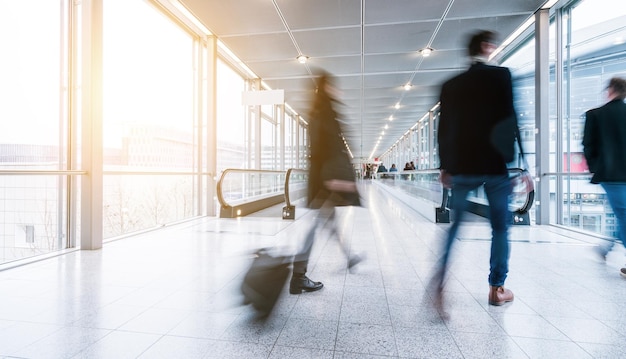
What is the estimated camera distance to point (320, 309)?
1872 mm

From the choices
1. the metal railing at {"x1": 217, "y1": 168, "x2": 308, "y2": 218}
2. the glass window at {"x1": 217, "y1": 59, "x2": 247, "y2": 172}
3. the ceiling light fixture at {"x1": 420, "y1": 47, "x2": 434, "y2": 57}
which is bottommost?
the metal railing at {"x1": 217, "y1": 168, "x2": 308, "y2": 218}

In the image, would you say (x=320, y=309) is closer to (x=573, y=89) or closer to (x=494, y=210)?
(x=494, y=210)

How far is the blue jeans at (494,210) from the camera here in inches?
69.8

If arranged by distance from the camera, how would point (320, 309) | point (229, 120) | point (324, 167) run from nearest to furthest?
point (320, 309)
point (324, 167)
point (229, 120)

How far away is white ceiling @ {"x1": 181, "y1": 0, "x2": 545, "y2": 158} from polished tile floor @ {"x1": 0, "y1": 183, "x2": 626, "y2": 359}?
1.40 meters

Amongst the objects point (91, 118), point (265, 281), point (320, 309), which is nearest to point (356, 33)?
point (91, 118)

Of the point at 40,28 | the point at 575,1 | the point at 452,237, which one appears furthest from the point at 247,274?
the point at 575,1

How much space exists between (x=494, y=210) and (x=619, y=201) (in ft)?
4.97

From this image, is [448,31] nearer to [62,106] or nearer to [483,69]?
[483,69]

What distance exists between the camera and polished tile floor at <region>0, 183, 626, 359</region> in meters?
1.45

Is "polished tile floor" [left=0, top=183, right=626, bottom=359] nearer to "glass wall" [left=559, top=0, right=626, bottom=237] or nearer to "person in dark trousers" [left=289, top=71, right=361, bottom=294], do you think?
"person in dark trousers" [left=289, top=71, right=361, bottom=294]

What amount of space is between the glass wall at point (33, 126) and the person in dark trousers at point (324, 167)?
2.70 meters

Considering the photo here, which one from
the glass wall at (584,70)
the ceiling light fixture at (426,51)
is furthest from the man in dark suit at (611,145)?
the ceiling light fixture at (426,51)

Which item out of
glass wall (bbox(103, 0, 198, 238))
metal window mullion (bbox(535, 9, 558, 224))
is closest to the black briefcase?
glass wall (bbox(103, 0, 198, 238))
